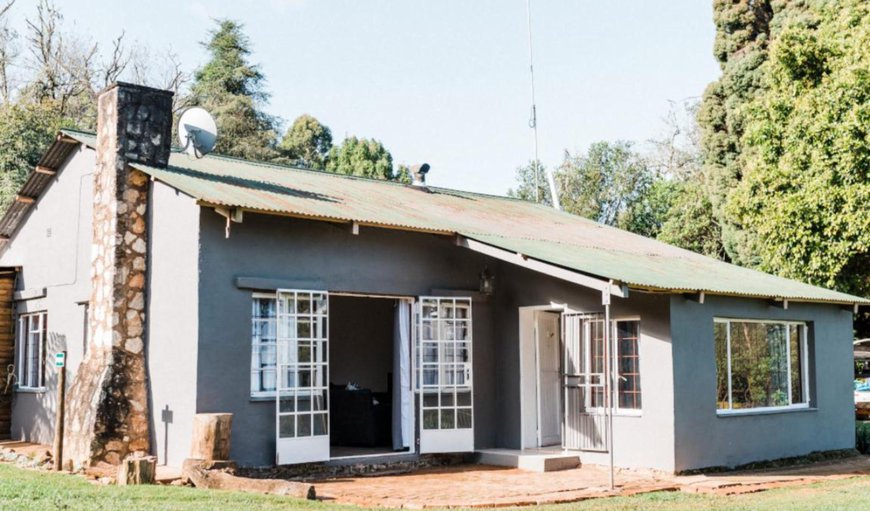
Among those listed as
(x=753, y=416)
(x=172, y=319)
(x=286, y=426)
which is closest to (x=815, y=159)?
(x=753, y=416)

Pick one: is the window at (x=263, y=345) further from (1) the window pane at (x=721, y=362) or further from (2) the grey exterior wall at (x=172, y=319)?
(1) the window pane at (x=721, y=362)

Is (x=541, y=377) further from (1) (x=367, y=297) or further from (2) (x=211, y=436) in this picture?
(2) (x=211, y=436)

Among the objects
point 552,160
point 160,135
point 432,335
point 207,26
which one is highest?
point 207,26

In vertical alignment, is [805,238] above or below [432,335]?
above

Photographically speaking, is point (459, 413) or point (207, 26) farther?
point (207, 26)

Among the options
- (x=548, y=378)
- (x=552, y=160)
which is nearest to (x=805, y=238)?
(x=548, y=378)

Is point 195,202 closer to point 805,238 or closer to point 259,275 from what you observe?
point 259,275

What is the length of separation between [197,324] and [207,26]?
30.3 metres

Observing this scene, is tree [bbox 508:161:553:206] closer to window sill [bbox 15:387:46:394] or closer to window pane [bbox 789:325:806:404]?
window pane [bbox 789:325:806:404]

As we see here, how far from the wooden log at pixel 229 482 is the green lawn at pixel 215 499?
21cm

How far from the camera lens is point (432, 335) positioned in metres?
13.0

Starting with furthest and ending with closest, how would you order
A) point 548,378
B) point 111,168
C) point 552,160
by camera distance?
point 552,160 → point 548,378 → point 111,168

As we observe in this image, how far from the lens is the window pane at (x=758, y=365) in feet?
44.1

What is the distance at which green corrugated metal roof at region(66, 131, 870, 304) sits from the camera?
37.9ft
